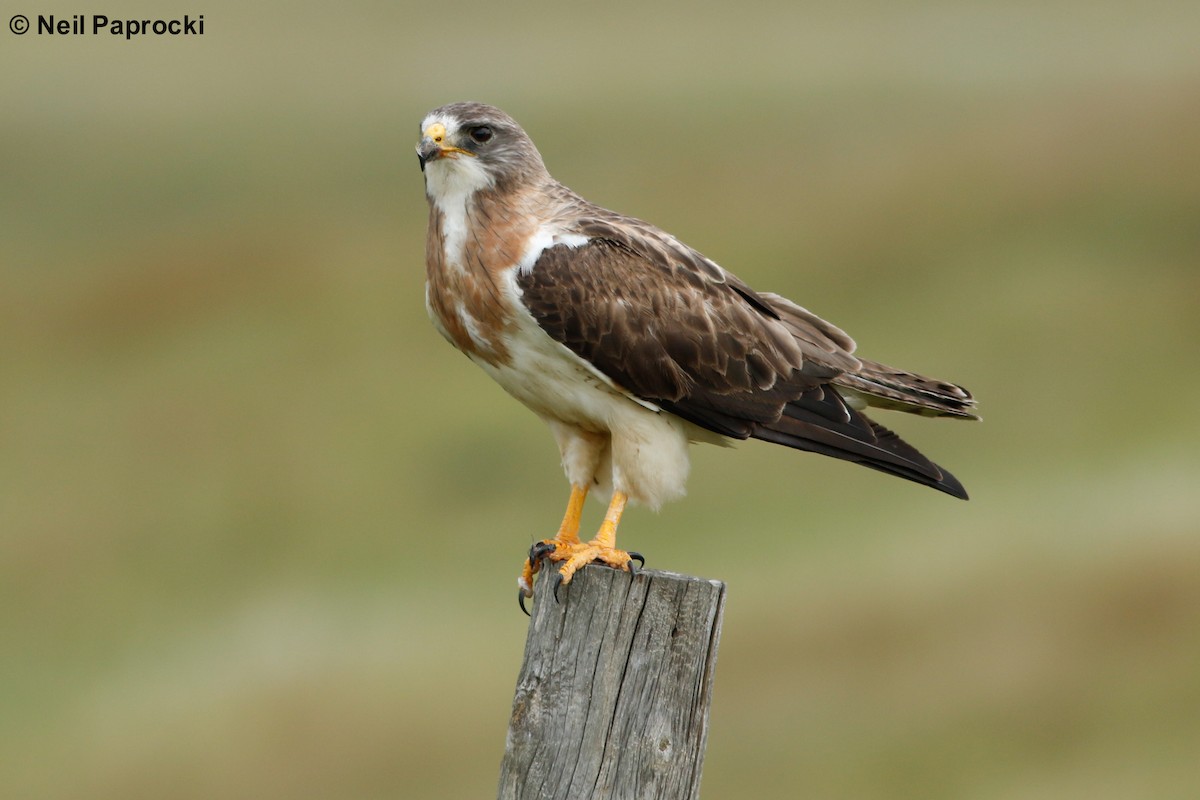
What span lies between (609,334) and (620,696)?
1.85m

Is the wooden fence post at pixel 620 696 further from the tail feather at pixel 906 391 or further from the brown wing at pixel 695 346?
the tail feather at pixel 906 391

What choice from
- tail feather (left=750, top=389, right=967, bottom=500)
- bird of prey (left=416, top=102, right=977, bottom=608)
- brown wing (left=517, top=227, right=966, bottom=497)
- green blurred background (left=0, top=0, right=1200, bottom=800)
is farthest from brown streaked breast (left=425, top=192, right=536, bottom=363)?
green blurred background (left=0, top=0, right=1200, bottom=800)

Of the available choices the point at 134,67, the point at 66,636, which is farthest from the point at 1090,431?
the point at 134,67

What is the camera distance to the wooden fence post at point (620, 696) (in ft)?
17.7

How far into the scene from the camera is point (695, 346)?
709 cm

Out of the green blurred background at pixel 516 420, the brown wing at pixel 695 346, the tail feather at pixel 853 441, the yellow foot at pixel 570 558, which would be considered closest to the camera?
the yellow foot at pixel 570 558

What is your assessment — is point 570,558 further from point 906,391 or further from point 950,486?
point 906,391

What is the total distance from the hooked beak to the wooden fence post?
232 centimetres

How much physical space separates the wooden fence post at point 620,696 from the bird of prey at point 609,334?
3.58ft

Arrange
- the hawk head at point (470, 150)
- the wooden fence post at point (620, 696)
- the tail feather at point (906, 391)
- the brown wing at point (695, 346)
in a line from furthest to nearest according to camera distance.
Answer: the tail feather at point (906, 391)
the hawk head at point (470, 150)
the brown wing at point (695, 346)
the wooden fence post at point (620, 696)

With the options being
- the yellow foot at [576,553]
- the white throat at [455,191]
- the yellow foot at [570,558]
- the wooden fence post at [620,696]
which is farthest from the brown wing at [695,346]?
the wooden fence post at [620,696]
